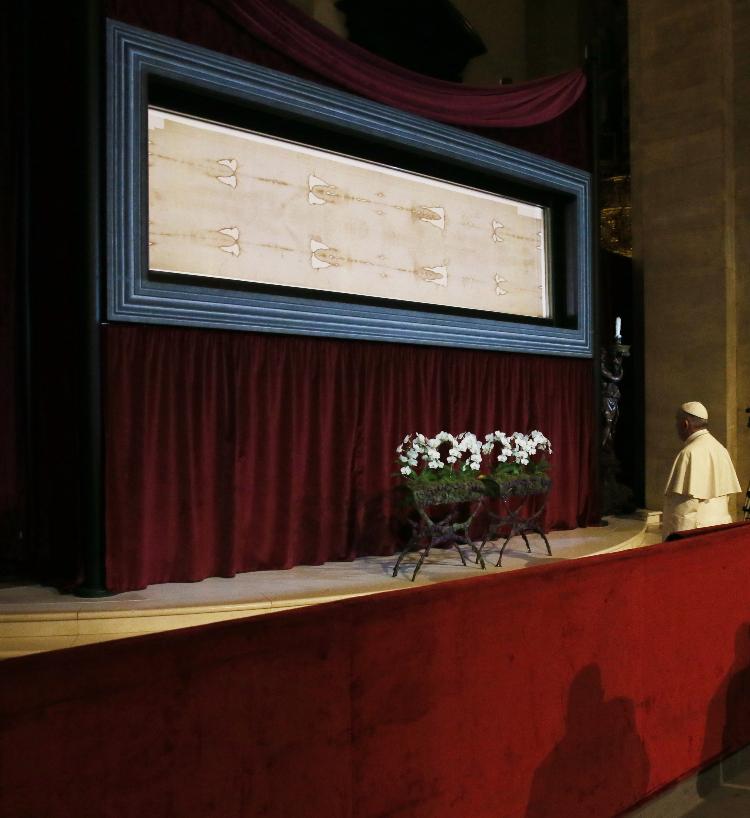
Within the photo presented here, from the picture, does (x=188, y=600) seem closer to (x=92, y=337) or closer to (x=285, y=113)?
(x=92, y=337)

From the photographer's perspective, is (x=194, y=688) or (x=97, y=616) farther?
(x=97, y=616)

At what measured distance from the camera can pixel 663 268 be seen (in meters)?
10.0

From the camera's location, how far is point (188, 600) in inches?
195

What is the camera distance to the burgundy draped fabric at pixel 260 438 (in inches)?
211

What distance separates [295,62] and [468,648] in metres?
5.24

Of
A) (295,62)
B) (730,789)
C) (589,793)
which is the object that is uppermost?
(295,62)

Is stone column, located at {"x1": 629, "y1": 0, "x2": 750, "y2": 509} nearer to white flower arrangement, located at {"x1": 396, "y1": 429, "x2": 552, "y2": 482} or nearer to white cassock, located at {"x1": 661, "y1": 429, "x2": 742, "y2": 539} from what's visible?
white flower arrangement, located at {"x1": 396, "y1": 429, "x2": 552, "y2": 482}

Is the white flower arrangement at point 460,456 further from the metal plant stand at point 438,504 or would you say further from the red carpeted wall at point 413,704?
the red carpeted wall at point 413,704

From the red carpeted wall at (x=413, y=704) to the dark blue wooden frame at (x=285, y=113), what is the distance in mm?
3637

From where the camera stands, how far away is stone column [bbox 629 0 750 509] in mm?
9609

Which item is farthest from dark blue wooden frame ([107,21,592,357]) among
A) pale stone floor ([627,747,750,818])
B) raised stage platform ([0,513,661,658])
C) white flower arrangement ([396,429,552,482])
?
pale stone floor ([627,747,750,818])

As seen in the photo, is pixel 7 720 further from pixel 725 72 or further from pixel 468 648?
pixel 725 72

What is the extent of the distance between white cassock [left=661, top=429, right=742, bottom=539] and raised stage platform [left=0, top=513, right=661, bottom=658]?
1.35 m

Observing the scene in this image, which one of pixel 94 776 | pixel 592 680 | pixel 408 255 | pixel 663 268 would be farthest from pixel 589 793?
pixel 663 268
